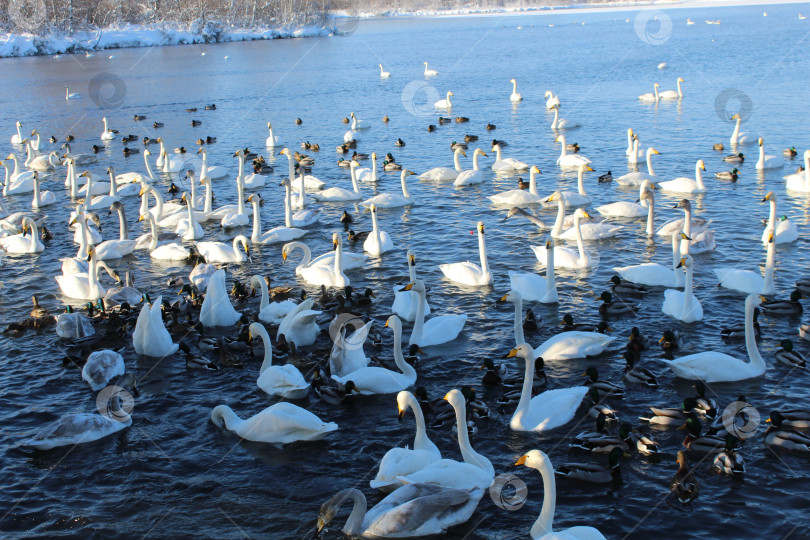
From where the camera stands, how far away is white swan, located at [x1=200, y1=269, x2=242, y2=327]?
15102 millimetres

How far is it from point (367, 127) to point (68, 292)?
74.2ft

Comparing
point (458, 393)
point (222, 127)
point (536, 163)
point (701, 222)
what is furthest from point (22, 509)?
point (222, 127)

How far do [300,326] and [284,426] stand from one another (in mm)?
3235

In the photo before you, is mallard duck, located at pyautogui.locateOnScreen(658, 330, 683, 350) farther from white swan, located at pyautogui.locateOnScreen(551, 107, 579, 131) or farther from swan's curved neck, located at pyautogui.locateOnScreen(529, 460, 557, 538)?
white swan, located at pyautogui.locateOnScreen(551, 107, 579, 131)

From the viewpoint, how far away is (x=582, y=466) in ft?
32.3

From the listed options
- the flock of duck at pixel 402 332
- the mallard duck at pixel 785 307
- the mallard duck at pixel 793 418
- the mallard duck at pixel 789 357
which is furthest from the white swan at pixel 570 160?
the mallard duck at pixel 793 418

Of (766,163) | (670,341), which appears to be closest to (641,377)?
(670,341)

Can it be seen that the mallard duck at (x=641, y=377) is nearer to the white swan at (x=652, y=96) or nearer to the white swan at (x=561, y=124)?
the white swan at (x=561, y=124)

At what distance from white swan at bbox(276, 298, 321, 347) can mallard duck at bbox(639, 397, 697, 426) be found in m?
5.85

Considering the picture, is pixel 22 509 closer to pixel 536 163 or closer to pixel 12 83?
pixel 536 163

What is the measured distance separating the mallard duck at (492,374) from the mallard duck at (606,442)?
226cm

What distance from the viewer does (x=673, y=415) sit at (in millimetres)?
10906

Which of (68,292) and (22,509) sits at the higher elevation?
(68,292)

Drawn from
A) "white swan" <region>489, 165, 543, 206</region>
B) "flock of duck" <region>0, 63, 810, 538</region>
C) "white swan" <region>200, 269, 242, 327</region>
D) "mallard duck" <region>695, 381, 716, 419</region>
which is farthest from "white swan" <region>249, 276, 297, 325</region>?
"white swan" <region>489, 165, 543, 206</region>
